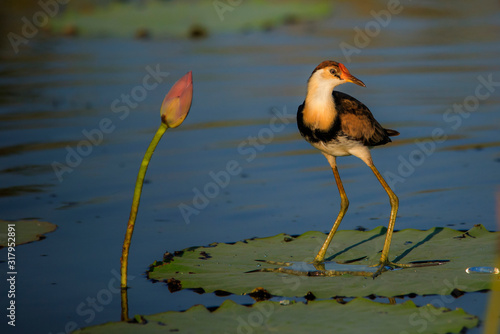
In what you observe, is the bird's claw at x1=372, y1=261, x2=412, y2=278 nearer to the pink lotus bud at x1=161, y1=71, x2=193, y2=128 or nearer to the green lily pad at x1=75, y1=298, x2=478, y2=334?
the green lily pad at x1=75, y1=298, x2=478, y2=334

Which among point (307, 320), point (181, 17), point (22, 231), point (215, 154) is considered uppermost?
point (181, 17)

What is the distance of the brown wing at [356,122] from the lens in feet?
A: 17.8

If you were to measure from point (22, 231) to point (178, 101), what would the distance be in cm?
251

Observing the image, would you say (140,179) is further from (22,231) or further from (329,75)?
(22,231)

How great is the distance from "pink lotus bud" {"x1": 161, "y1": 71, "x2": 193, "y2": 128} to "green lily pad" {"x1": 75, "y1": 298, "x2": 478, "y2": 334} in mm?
1046

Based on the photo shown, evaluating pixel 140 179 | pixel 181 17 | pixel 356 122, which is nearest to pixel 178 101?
pixel 140 179

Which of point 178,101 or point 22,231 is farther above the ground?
point 178,101

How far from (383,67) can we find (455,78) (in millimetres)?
1429

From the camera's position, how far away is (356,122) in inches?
215

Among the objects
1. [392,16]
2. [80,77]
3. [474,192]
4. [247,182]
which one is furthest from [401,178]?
[392,16]

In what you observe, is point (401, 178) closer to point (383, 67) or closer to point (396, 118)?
point (396, 118)

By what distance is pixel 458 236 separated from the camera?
551cm

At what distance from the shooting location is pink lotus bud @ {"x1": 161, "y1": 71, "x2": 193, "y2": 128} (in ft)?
13.6

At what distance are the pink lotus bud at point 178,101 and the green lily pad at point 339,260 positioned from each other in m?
1.15
